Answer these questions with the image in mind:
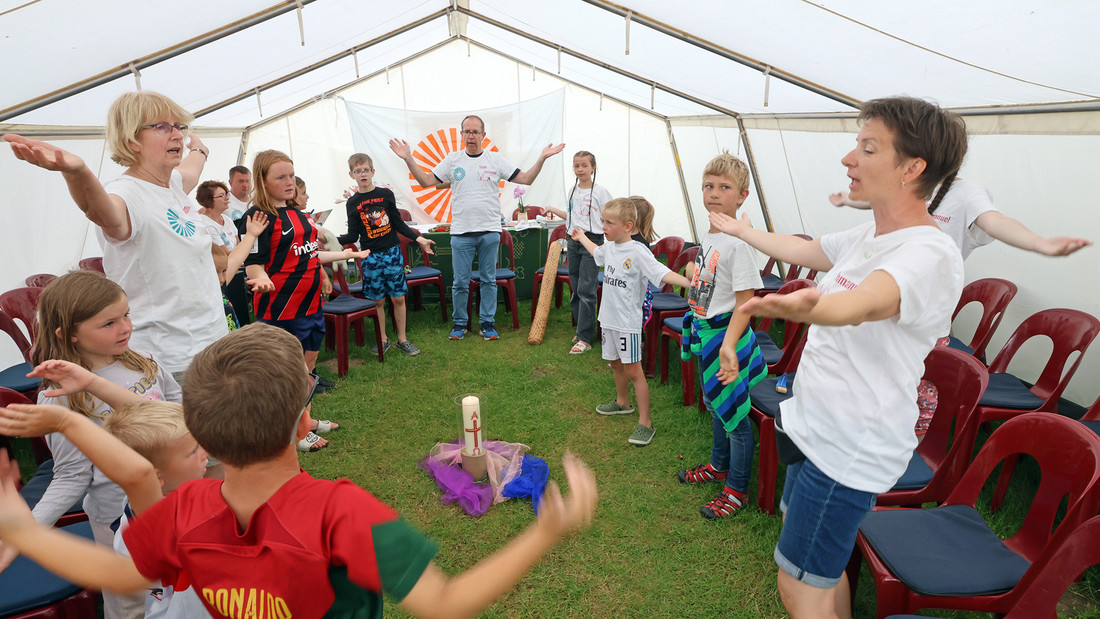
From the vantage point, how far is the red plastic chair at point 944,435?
2.18 metres

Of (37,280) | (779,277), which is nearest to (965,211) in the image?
(779,277)

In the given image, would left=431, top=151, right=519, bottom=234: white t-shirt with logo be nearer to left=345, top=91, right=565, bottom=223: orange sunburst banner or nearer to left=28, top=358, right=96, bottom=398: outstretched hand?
left=345, top=91, right=565, bottom=223: orange sunburst banner

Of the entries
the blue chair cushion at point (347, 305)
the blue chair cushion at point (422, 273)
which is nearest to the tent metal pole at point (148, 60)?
the blue chair cushion at point (347, 305)

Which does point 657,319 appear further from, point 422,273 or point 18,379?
point 18,379

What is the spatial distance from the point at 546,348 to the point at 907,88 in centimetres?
355

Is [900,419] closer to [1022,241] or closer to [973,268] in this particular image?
[1022,241]

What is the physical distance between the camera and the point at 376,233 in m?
4.97

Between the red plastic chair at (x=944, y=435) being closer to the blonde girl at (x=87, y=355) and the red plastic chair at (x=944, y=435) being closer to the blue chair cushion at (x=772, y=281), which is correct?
the blonde girl at (x=87, y=355)

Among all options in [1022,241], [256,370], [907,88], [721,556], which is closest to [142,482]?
[256,370]

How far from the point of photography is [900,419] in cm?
140

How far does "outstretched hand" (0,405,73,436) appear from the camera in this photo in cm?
109

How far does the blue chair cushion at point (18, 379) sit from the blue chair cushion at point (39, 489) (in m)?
1.18

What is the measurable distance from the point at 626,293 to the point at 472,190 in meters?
2.50

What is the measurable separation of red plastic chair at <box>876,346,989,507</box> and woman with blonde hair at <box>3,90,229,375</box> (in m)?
2.79
